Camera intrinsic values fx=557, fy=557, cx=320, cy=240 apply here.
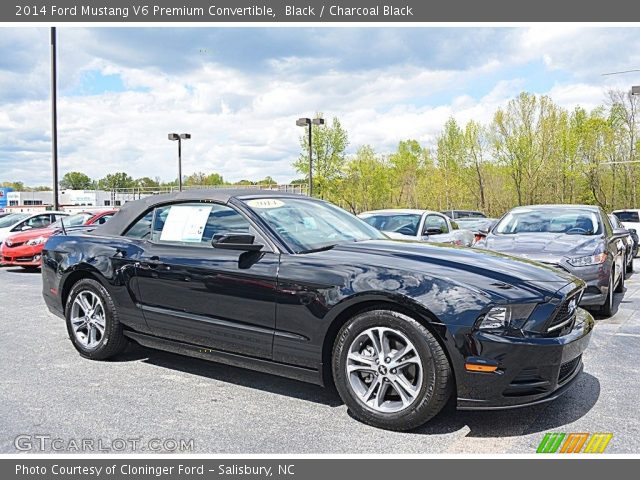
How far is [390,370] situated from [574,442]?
43.7 inches

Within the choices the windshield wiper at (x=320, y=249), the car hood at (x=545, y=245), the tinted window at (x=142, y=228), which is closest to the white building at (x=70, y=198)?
the car hood at (x=545, y=245)

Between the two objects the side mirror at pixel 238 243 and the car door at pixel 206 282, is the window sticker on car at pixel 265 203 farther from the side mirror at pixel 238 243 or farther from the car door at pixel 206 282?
the side mirror at pixel 238 243

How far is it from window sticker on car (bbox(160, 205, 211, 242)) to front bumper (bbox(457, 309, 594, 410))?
2.30 m

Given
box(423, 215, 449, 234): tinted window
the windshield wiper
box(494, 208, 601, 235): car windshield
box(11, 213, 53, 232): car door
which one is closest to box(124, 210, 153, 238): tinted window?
the windshield wiper

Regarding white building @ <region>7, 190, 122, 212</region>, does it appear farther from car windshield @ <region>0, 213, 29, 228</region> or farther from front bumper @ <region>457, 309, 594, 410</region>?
front bumper @ <region>457, 309, 594, 410</region>

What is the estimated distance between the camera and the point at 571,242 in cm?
706

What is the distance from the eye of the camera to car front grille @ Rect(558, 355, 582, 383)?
334cm

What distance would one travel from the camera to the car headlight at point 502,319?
3.17 m

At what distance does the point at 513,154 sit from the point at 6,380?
4037cm

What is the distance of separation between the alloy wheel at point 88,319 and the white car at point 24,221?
33.0 ft

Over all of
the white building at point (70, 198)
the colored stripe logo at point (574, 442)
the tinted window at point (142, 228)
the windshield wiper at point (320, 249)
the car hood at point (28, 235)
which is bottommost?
the colored stripe logo at point (574, 442)

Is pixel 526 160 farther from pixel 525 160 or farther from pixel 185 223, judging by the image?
pixel 185 223

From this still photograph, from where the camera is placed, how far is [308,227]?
14.1 ft
